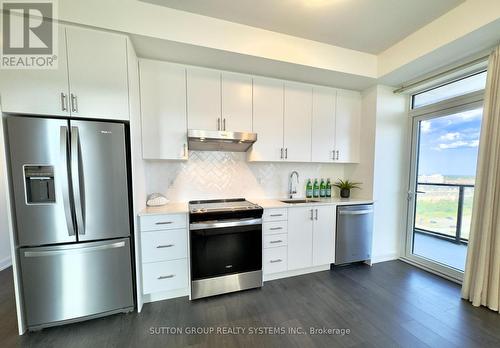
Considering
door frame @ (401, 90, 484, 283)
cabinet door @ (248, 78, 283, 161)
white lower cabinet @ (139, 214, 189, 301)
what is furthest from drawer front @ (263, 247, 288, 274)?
door frame @ (401, 90, 484, 283)

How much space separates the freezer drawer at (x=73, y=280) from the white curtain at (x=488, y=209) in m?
3.50

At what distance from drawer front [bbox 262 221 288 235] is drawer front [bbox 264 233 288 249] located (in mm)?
50

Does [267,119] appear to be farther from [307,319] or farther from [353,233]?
[307,319]

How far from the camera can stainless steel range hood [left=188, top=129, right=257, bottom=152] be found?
7.21 ft

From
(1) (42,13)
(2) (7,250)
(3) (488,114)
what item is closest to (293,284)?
(3) (488,114)

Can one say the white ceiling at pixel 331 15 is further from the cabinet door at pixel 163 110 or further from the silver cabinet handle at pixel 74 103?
the silver cabinet handle at pixel 74 103

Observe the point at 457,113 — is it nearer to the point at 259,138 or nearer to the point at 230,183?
the point at 259,138

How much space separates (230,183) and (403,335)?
91.5 inches

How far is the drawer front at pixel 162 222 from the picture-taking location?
6.47 feet

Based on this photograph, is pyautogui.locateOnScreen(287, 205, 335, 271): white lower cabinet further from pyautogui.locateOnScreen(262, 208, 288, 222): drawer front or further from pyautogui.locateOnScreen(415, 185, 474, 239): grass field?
pyautogui.locateOnScreen(415, 185, 474, 239): grass field

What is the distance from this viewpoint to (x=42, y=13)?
158 centimetres

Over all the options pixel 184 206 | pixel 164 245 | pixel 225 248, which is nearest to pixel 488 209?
pixel 225 248

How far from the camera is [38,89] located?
1604 mm

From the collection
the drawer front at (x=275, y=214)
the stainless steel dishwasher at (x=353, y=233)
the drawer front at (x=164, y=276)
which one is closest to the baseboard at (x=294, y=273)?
the stainless steel dishwasher at (x=353, y=233)
